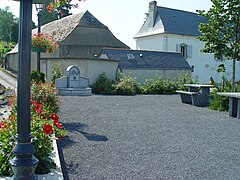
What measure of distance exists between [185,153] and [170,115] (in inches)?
161

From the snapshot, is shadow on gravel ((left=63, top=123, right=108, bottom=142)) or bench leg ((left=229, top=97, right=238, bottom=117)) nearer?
shadow on gravel ((left=63, top=123, right=108, bottom=142))

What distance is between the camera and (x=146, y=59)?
19.9m

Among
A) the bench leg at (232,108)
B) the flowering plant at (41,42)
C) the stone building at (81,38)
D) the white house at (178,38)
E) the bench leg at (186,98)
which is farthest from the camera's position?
the white house at (178,38)

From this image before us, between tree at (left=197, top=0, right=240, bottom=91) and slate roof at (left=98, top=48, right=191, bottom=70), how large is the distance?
294 inches

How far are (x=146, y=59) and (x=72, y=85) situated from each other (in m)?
7.19

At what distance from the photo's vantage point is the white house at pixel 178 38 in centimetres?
2922

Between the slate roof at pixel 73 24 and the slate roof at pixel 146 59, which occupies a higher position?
the slate roof at pixel 73 24

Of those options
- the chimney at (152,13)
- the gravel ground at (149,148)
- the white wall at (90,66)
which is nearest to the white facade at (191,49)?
the chimney at (152,13)

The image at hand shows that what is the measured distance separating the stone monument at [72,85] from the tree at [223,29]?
624cm

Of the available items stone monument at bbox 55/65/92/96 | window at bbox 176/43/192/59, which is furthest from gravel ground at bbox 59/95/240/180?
window at bbox 176/43/192/59

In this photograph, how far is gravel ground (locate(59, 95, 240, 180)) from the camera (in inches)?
147

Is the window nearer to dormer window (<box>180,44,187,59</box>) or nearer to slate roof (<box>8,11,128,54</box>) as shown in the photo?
dormer window (<box>180,44,187,59</box>)

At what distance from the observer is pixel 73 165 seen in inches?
154

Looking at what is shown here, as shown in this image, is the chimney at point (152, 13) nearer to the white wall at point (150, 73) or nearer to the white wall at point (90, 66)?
the white wall at point (150, 73)
